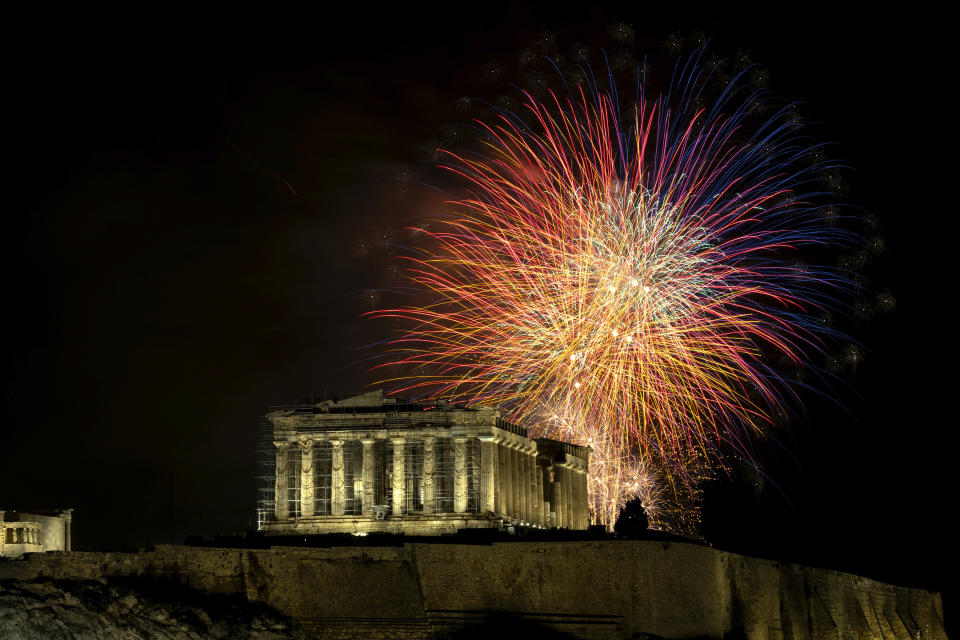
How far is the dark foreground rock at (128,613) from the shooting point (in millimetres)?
66438

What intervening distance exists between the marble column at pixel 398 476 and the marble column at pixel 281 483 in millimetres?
6852

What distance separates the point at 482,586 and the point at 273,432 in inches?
1040

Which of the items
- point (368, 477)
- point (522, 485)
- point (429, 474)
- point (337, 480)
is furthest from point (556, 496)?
point (337, 480)

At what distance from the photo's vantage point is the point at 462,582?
74562 mm

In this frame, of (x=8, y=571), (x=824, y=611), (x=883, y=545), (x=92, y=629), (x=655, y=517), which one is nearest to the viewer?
(x=92, y=629)

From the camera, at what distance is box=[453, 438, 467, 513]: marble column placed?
308 ft

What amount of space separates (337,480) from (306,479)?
1.96 meters

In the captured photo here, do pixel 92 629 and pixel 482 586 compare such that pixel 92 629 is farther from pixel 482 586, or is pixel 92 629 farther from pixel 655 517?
pixel 655 517

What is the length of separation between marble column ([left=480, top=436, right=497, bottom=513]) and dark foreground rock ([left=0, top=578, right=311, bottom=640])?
886 inches

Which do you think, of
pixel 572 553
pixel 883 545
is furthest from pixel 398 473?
pixel 883 545

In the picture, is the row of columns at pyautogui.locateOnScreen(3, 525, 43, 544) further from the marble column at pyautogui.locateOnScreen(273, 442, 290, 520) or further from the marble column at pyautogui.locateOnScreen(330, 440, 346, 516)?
the marble column at pyautogui.locateOnScreen(330, 440, 346, 516)

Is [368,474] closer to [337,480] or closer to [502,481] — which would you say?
[337,480]

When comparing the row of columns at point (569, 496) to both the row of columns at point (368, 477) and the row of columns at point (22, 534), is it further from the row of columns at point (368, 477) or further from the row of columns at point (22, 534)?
the row of columns at point (22, 534)

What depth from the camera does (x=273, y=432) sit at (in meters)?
96.6
